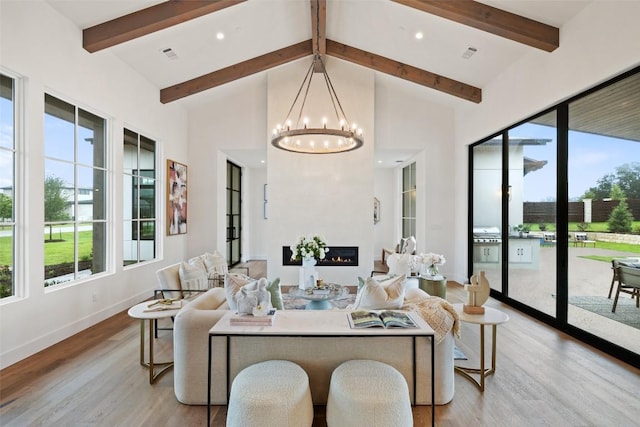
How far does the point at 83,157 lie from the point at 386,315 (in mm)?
4172

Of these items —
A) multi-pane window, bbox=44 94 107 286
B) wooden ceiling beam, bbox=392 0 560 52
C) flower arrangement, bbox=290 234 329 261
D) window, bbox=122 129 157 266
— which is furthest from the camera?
window, bbox=122 129 157 266

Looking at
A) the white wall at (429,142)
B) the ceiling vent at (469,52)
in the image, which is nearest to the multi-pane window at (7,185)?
the ceiling vent at (469,52)

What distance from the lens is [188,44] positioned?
495 cm

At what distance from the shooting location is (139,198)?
18.1 feet

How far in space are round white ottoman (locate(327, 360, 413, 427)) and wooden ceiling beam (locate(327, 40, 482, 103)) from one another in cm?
535

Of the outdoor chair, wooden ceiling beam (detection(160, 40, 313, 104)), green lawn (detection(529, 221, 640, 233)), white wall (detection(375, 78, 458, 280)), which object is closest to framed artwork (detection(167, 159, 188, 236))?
wooden ceiling beam (detection(160, 40, 313, 104))

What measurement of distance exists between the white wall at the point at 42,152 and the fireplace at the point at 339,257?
105 inches

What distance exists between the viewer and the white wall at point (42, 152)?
10.5 ft

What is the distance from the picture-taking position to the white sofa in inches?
96.7

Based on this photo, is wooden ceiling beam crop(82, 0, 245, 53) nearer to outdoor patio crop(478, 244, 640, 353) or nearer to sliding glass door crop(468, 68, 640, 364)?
sliding glass door crop(468, 68, 640, 364)

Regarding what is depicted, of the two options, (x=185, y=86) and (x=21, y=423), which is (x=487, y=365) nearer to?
(x=21, y=423)

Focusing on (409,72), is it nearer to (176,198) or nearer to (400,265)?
(400,265)

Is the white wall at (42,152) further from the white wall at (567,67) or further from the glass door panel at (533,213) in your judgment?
the glass door panel at (533,213)

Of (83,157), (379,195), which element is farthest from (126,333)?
(379,195)
